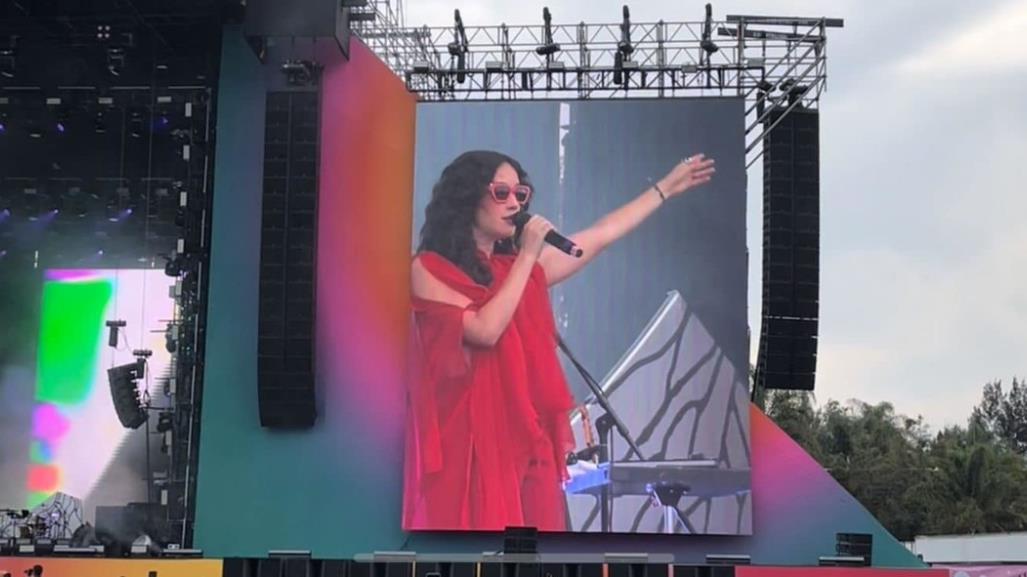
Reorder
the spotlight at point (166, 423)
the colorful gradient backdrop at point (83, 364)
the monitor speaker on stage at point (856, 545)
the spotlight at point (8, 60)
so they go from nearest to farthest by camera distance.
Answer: the monitor speaker on stage at point (856, 545), the spotlight at point (166, 423), the spotlight at point (8, 60), the colorful gradient backdrop at point (83, 364)

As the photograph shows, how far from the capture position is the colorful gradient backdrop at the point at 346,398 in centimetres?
1602

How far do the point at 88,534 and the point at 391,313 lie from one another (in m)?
4.90

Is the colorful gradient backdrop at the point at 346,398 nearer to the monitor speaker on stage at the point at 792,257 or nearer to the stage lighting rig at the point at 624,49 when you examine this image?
the monitor speaker on stage at the point at 792,257

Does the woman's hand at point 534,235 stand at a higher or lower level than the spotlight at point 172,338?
higher

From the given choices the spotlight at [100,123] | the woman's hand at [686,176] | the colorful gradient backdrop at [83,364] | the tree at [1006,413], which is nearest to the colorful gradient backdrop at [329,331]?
the colorful gradient backdrop at [83,364]

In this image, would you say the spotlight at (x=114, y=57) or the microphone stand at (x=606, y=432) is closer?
the microphone stand at (x=606, y=432)

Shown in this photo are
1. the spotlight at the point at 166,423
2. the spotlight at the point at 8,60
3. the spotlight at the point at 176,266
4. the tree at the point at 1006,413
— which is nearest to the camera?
the spotlight at the point at 166,423

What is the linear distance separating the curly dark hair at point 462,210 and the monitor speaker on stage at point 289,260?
160 cm

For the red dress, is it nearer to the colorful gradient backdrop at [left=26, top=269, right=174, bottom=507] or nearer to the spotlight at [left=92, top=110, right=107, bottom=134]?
the colorful gradient backdrop at [left=26, top=269, right=174, bottom=507]

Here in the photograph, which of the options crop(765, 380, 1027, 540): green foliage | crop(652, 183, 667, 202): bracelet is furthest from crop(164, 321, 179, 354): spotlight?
crop(765, 380, 1027, 540): green foliage

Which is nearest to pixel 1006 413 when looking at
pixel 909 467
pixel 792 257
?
pixel 909 467

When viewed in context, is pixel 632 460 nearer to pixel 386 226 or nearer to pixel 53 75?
pixel 386 226

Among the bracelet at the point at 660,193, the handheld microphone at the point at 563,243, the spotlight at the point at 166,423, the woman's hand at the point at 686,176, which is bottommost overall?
the spotlight at the point at 166,423

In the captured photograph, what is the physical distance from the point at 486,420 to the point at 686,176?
4.12 m
